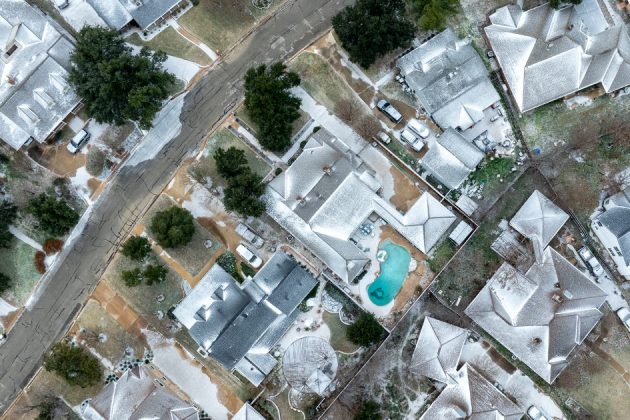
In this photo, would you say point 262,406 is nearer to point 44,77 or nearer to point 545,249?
point 545,249

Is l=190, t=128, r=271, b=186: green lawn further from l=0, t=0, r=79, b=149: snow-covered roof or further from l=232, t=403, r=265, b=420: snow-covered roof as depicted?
l=232, t=403, r=265, b=420: snow-covered roof

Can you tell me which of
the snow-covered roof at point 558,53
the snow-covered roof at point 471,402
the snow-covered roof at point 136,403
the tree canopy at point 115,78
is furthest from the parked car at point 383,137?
the snow-covered roof at point 136,403

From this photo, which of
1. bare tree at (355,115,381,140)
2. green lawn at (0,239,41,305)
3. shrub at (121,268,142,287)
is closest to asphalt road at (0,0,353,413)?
green lawn at (0,239,41,305)

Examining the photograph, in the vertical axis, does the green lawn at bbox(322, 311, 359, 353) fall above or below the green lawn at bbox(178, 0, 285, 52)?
below

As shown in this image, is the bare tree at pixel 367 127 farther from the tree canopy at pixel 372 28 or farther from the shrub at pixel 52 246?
the shrub at pixel 52 246

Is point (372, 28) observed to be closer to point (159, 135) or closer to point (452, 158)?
point (452, 158)

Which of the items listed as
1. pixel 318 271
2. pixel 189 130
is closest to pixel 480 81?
pixel 318 271
